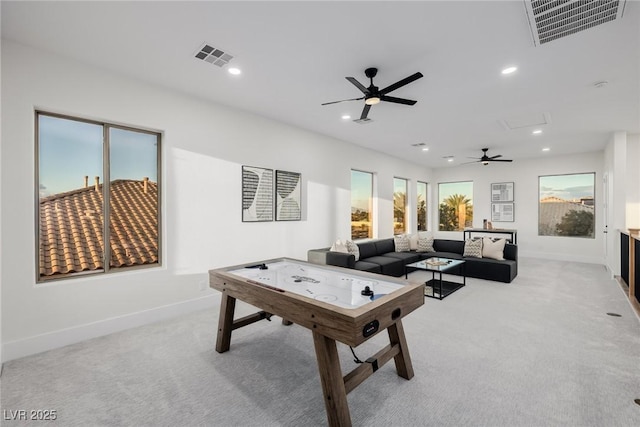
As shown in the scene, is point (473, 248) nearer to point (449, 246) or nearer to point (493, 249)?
point (493, 249)

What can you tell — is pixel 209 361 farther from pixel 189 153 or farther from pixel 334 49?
pixel 334 49

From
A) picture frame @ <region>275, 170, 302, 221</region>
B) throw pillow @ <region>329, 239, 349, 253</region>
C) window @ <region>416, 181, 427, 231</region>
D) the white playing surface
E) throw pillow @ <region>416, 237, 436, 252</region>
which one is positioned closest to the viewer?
the white playing surface

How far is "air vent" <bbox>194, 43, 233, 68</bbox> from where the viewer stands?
2.63 m

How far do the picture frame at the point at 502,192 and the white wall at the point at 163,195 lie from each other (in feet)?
19.3

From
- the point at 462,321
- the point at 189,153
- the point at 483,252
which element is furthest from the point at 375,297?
the point at 483,252

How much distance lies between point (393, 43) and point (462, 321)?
3112 millimetres

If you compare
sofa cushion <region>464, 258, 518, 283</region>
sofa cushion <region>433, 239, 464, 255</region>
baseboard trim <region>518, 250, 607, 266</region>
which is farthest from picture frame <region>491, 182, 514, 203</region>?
sofa cushion <region>464, 258, 518, 283</region>

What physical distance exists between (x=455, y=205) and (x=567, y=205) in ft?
9.23

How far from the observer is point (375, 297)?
190 centimetres

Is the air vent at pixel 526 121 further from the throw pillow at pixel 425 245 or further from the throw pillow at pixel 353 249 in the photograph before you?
the throw pillow at pixel 353 249

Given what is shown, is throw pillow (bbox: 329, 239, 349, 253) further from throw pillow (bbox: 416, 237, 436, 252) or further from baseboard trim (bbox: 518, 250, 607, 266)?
baseboard trim (bbox: 518, 250, 607, 266)

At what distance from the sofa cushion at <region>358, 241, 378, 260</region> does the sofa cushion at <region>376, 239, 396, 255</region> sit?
4.7 inches

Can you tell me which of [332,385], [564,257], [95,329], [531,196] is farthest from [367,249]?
[564,257]

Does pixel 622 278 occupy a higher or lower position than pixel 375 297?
lower
